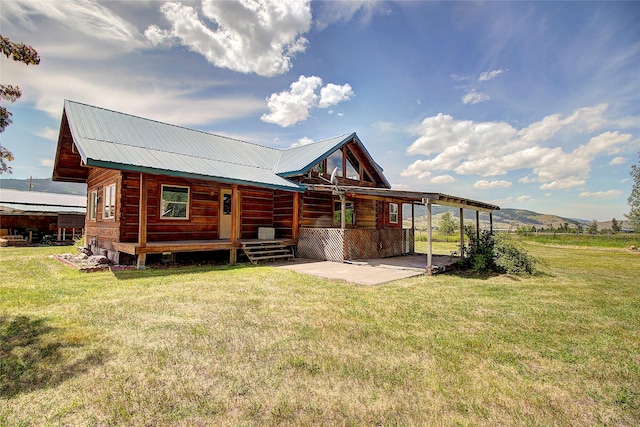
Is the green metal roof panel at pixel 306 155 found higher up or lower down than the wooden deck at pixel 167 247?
higher up

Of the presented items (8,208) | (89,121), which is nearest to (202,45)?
(89,121)

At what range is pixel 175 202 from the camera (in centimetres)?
1269

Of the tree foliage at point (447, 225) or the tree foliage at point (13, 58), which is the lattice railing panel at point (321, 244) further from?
the tree foliage at point (447, 225)

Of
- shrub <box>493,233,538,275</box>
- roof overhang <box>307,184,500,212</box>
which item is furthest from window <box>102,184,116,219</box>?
shrub <box>493,233,538,275</box>

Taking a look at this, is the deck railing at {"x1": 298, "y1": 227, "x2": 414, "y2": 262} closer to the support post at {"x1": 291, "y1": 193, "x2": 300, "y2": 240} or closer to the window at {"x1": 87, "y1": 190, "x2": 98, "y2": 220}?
the support post at {"x1": 291, "y1": 193, "x2": 300, "y2": 240}

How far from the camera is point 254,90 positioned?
17.1 meters

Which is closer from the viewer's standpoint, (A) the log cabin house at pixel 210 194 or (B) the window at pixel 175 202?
(A) the log cabin house at pixel 210 194

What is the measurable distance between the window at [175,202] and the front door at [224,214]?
1.61 m

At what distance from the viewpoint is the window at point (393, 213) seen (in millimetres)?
21422

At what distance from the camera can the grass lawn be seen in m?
2.86

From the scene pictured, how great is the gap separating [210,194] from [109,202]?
13.3 feet

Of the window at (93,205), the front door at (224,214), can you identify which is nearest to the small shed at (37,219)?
the window at (93,205)

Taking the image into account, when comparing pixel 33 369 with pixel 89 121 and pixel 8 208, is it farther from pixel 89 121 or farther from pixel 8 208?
pixel 8 208

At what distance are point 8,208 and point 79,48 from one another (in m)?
A: 17.6
